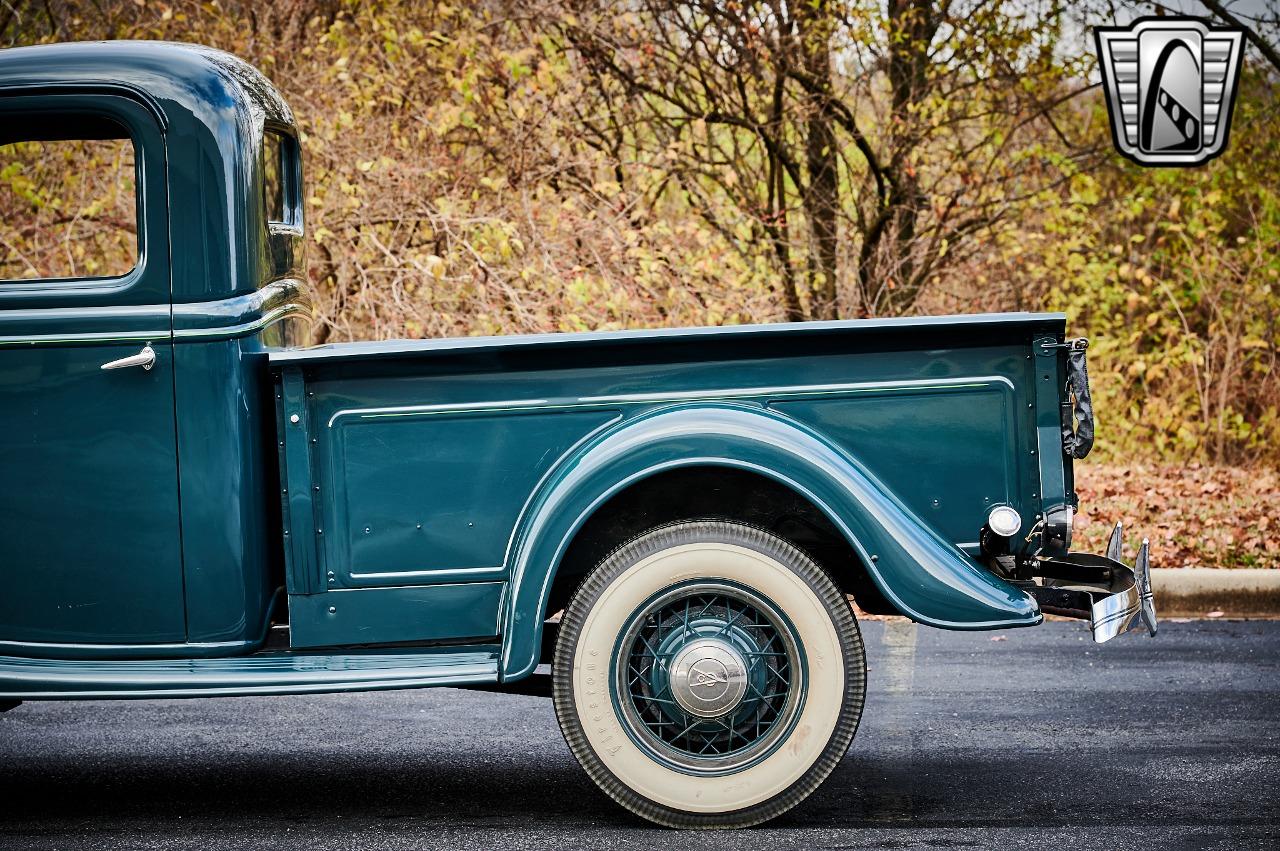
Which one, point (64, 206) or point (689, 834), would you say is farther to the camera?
point (64, 206)

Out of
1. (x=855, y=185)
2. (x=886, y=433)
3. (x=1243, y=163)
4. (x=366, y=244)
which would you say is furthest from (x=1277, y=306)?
(x=886, y=433)

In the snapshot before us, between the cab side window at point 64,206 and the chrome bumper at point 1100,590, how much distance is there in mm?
5789

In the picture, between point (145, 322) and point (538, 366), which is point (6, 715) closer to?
point (145, 322)

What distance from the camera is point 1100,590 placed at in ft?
11.4

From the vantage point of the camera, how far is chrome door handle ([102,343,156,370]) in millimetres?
3268

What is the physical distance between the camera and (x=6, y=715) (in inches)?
187

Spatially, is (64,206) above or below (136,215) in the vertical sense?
above

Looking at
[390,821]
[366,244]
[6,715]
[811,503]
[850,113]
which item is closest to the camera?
[811,503]

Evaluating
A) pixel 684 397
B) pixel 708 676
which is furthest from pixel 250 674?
pixel 684 397

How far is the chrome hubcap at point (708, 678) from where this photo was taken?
3.24 metres

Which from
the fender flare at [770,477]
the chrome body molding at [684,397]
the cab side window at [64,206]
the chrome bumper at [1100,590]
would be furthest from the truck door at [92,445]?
the cab side window at [64,206]

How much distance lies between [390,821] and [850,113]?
7300 mm

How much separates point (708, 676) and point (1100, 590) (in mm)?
1060

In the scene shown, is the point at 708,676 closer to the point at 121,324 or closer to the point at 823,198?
the point at 121,324
